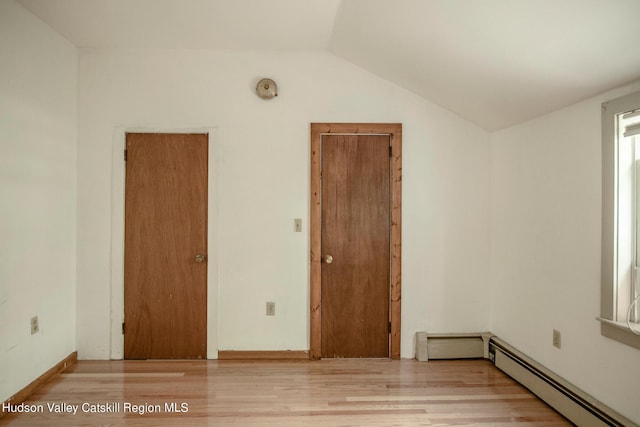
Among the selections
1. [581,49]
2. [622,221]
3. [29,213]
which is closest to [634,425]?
[622,221]

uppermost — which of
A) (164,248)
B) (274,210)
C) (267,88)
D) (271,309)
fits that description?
(267,88)

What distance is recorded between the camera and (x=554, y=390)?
7.85 feet

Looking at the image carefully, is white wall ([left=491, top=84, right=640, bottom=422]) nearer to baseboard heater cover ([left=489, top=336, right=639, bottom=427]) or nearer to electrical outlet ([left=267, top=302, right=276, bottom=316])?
baseboard heater cover ([left=489, top=336, right=639, bottom=427])

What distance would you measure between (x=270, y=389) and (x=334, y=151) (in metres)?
1.94

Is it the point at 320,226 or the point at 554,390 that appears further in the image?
the point at 320,226

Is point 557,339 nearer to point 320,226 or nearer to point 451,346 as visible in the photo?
point 451,346

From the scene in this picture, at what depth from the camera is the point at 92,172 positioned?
3.14 metres

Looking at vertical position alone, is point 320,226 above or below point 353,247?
above

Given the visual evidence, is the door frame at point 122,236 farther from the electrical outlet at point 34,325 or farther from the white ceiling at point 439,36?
the white ceiling at point 439,36

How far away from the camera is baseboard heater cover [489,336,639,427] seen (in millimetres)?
2014

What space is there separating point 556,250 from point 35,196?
3.62m

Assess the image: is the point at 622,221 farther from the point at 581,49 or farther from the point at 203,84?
the point at 203,84

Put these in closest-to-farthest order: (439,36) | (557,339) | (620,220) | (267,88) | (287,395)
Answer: (620,220) → (439,36) → (557,339) → (287,395) → (267,88)

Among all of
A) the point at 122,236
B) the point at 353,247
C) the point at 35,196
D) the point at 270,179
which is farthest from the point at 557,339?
the point at 35,196
